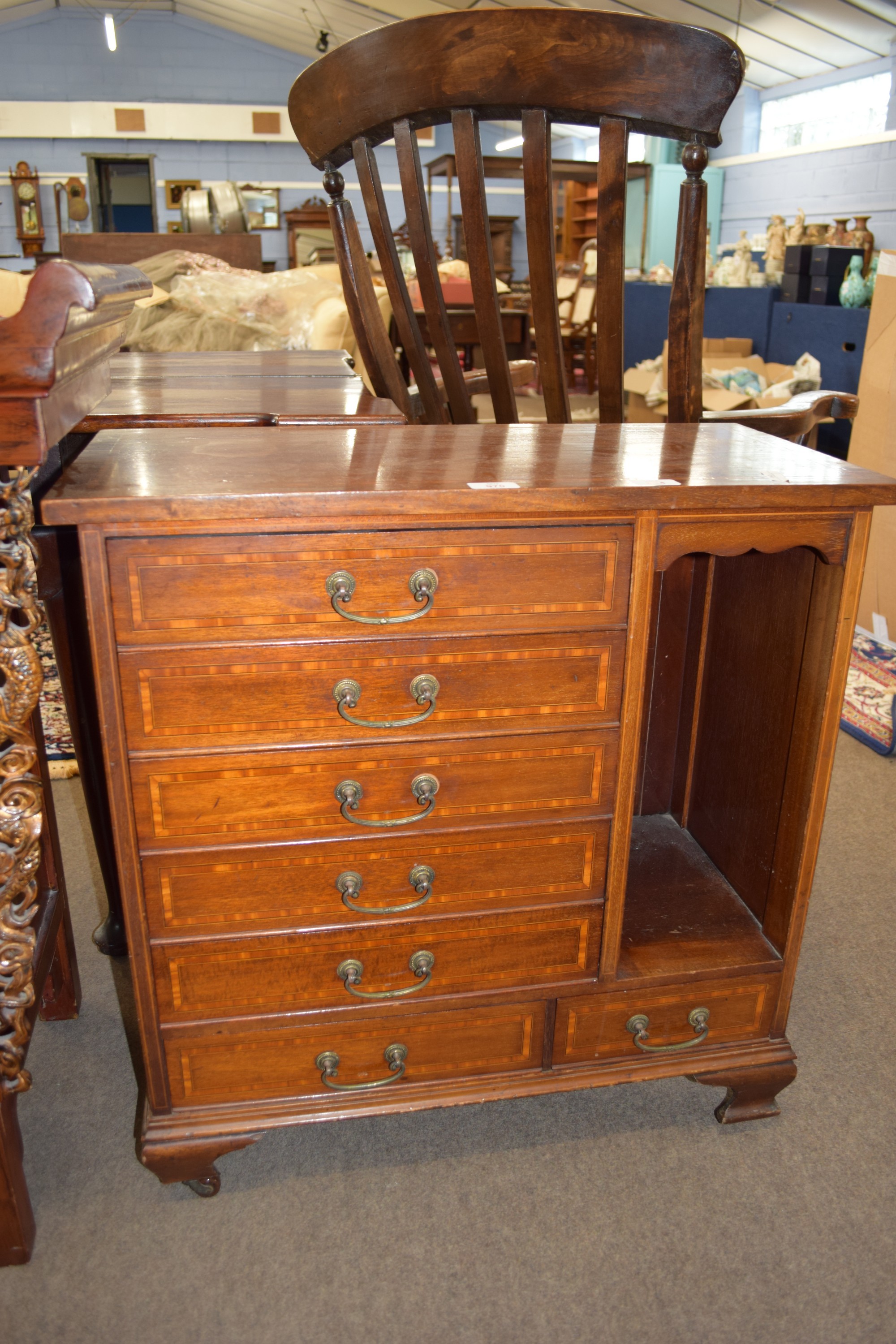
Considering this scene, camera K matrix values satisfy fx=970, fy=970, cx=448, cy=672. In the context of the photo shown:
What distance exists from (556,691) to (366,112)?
0.91 metres

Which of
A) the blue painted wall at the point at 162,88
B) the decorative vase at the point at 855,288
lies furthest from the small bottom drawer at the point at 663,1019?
the blue painted wall at the point at 162,88

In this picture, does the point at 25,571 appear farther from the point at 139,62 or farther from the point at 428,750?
the point at 139,62

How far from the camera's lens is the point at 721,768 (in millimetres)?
1521

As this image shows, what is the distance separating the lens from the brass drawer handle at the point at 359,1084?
47.1 inches

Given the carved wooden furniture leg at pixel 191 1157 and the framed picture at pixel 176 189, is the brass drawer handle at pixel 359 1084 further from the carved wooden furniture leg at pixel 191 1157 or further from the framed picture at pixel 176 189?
the framed picture at pixel 176 189

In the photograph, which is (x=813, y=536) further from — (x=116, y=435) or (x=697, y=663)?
(x=116, y=435)

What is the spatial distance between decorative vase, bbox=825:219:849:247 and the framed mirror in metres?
9.24

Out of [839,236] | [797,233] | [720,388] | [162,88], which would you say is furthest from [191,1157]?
[162,88]

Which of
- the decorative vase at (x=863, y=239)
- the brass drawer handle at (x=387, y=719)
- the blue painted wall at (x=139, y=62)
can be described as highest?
the blue painted wall at (x=139, y=62)

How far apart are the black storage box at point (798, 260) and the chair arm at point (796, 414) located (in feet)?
10.5

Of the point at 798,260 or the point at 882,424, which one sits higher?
the point at 798,260

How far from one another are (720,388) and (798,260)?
887mm

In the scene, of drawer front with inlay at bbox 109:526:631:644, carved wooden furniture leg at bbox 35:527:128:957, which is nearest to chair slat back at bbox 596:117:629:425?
drawer front with inlay at bbox 109:526:631:644

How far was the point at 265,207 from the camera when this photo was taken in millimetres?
12484
